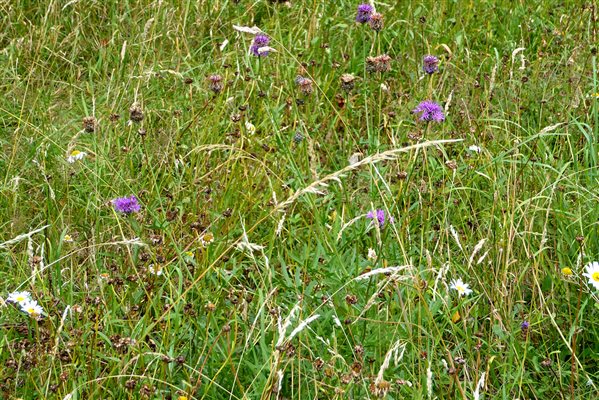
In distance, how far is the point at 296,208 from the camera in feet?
10.1

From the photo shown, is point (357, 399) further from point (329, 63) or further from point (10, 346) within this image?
point (329, 63)

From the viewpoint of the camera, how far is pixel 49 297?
241cm

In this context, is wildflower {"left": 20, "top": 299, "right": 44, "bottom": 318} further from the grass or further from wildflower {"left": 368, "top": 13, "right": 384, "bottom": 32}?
wildflower {"left": 368, "top": 13, "right": 384, "bottom": 32}

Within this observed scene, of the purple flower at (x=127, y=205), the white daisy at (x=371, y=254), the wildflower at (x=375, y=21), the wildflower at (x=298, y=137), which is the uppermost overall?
the wildflower at (x=375, y=21)

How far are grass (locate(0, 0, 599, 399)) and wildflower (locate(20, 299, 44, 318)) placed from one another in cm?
4

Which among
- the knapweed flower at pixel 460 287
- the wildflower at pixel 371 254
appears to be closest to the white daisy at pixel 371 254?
the wildflower at pixel 371 254

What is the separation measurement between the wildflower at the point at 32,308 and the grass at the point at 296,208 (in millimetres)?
37

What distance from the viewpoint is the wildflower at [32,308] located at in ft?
7.34

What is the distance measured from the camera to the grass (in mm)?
2262

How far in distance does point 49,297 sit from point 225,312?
1.42 feet

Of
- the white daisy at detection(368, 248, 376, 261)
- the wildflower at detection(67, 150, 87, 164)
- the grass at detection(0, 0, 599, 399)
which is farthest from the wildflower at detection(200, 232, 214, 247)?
the wildflower at detection(67, 150, 87, 164)

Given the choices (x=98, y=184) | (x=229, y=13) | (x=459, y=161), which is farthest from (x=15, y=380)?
(x=229, y=13)

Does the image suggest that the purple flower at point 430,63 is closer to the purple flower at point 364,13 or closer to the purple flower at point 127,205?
the purple flower at point 364,13

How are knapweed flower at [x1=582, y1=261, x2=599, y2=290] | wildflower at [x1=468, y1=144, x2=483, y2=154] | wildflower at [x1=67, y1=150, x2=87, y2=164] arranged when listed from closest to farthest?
knapweed flower at [x1=582, y1=261, x2=599, y2=290], wildflower at [x1=67, y1=150, x2=87, y2=164], wildflower at [x1=468, y1=144, x2=483, y2=154]
